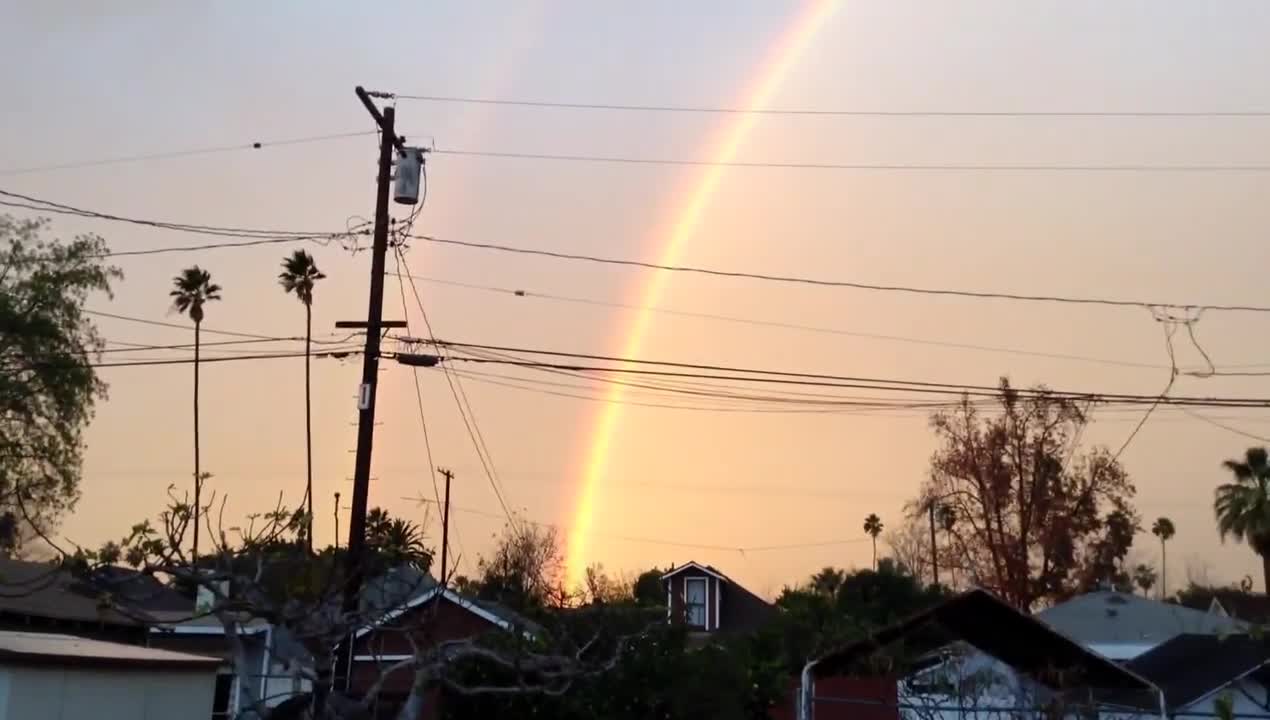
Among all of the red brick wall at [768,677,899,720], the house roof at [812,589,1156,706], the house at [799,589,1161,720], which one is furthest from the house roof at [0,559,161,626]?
the house roof at [812,589,1156,706]

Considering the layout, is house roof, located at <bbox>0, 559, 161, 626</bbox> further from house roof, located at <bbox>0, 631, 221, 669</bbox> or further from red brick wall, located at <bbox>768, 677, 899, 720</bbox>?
red brick wall, located at <bbox>768, 677, 899, 720</bbox>

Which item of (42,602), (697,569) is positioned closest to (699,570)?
(697,569)

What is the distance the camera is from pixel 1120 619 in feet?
127

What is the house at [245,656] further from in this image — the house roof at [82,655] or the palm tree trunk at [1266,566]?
the palm tree trunk at [1266,566]

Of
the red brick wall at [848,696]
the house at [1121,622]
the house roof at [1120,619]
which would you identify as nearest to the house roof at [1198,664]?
the house at [1121,622]

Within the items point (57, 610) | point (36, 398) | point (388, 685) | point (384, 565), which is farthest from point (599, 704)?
point (36, 398)

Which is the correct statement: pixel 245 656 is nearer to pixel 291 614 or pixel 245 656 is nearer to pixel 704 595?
pixel 291 614

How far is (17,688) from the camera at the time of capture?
1388cm

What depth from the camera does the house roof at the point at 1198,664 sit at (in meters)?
24.5

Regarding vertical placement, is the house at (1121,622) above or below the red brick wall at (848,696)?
above

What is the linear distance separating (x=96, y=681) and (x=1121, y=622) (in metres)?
31.6

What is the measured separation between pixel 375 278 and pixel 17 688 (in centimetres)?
723

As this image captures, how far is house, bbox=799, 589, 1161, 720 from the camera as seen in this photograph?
51.9ft

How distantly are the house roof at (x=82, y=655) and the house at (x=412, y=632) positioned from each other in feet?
8.01
